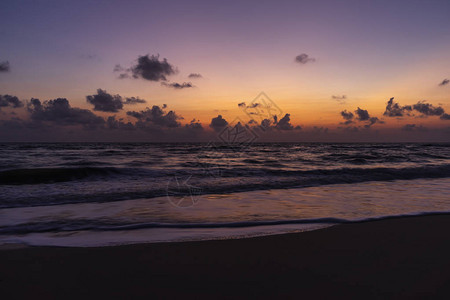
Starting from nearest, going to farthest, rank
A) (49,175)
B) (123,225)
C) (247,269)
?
1. (247,269)
2. (123,225)
3. (49,175)

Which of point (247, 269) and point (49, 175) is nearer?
point (247, 269)

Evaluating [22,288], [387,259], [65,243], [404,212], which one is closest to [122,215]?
[65,243]

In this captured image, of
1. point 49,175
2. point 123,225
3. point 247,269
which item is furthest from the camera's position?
point 49,175

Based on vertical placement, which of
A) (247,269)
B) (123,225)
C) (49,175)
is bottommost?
(49,175)

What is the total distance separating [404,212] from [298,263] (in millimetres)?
3598

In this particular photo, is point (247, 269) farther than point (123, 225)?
No

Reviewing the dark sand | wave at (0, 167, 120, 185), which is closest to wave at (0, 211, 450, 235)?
the dark sand

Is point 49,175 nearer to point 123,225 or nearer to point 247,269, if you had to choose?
point 123,225

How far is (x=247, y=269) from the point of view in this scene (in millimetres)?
2734

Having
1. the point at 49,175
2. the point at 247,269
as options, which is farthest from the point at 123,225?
the point at 49,175

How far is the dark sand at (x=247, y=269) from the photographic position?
7.70 ft

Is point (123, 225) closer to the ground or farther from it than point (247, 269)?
closer to the ground

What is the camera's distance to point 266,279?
253 cm

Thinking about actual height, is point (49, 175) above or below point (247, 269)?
below
